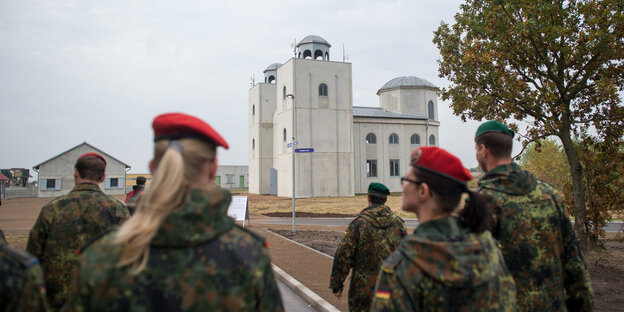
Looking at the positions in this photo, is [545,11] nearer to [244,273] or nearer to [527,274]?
[527,274]

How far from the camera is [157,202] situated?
151cm

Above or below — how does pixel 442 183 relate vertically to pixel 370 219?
above

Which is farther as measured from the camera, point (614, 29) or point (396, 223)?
point (614, 29)

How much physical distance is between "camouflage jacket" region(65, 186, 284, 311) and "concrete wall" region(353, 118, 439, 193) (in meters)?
46.0

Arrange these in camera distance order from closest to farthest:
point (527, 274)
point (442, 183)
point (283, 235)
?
1. point (442, 183)
2. point (527, 274)
3. point (283, 235)

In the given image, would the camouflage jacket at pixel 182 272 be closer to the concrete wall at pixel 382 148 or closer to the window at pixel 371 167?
the concrete wall at pixel 382 148

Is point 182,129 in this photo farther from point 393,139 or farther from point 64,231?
point 393,139

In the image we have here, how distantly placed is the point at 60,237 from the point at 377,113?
48326 millimetres

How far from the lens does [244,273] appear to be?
5.28ft

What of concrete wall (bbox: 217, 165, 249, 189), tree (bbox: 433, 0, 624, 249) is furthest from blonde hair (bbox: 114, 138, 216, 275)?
concrete wall (bbox: 217, 165, 249, 189)

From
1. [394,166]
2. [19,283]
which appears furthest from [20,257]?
[394,166]

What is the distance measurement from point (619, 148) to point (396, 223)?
8863 mm

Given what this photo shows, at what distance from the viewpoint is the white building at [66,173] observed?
52.7m

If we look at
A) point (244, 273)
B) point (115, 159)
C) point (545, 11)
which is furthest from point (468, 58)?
point (115, 159)
